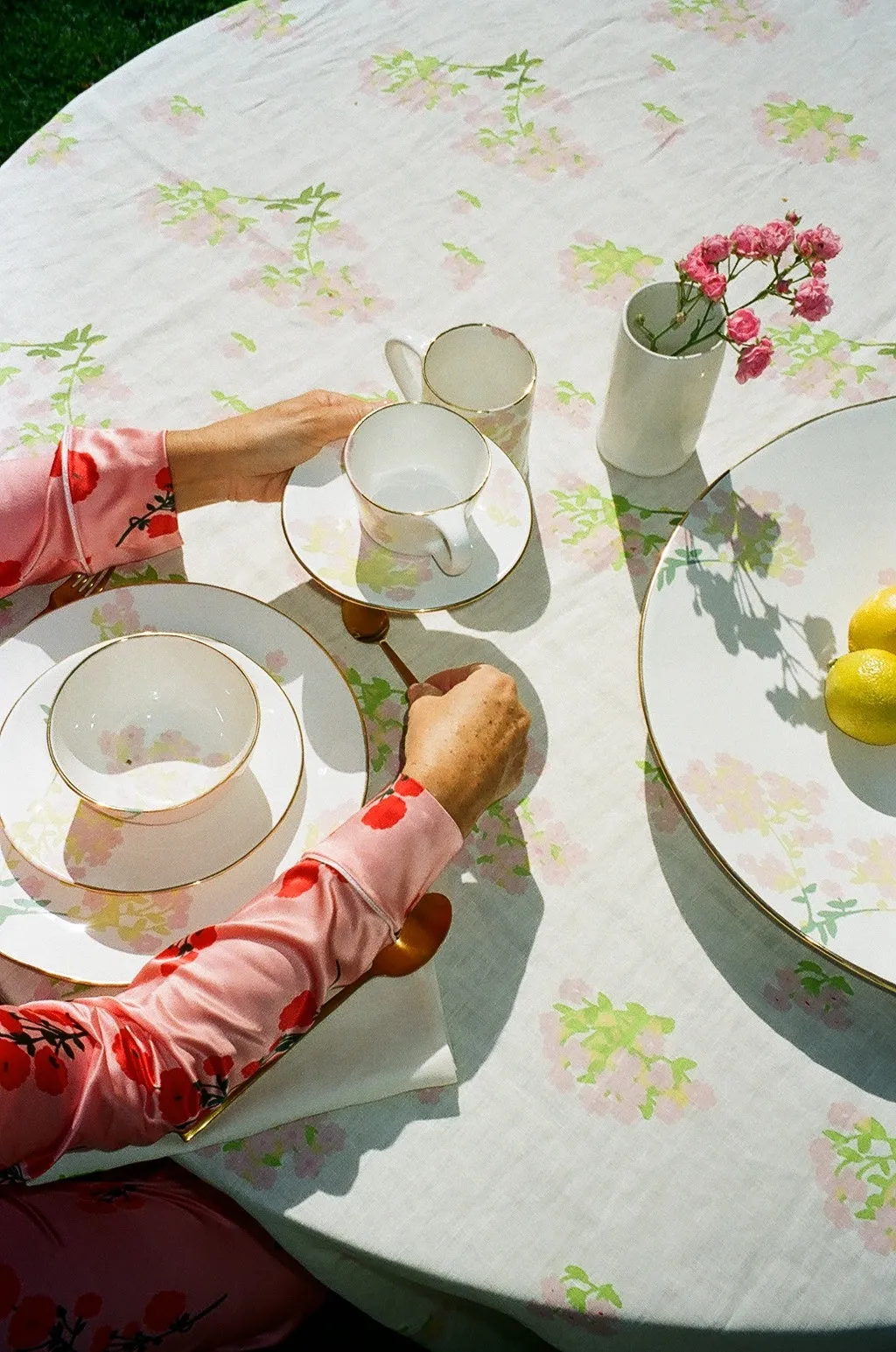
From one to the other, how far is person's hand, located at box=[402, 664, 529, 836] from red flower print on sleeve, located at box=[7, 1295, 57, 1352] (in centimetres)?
56

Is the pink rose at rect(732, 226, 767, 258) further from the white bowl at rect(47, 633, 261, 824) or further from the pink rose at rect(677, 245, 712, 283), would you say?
the white bowl at rect(47, 633, 261, 824)

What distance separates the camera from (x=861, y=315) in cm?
118

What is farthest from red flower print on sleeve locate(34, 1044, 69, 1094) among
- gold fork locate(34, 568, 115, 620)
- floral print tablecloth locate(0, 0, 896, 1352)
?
gold fork locate(34, 568, 115, 620)

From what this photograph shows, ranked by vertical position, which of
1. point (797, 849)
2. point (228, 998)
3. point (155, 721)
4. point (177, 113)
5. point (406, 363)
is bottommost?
point (797, 849)

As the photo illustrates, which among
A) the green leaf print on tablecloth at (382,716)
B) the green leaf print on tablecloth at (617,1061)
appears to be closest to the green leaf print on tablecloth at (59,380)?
the green leaf print on tablecloth at (382,716)

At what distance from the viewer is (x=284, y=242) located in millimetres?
1208

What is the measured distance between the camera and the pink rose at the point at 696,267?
2.99 feet

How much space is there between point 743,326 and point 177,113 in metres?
0.76

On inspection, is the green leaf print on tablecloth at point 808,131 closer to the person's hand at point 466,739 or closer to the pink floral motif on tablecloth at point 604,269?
the pink floral motif on tablecloth at point 604,269

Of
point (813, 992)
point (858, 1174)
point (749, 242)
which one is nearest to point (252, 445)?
point (749, 242)

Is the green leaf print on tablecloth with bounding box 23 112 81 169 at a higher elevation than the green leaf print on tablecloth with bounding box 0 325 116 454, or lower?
higher

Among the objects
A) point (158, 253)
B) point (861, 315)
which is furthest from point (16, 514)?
point (861, 315)

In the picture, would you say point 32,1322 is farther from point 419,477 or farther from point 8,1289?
point 419,477

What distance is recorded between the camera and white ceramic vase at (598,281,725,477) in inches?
38.3
